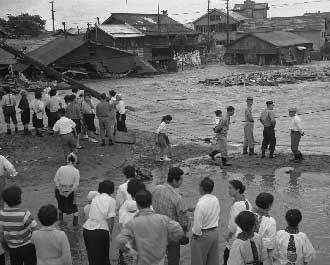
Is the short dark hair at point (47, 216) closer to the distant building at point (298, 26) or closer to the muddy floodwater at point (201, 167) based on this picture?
the muddy floodwater at point (201, 167)

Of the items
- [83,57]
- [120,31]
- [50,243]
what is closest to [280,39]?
[120,31]

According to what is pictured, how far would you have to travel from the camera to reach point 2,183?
8555 mm

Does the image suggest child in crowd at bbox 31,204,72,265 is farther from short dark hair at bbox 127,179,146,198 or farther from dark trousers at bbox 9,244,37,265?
short dark hair at bbox 127,179,146,198

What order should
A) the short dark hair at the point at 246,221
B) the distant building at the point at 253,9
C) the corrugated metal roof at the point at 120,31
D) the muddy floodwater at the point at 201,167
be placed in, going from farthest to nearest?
the distant building at the point at 253,9 < the corrugated metal roof at the point at 120,31 < the muddy floodwater at the point at 201,167 < the short dark hair at the point at 246,221

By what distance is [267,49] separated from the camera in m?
66.6

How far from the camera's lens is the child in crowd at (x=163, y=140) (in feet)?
45.2

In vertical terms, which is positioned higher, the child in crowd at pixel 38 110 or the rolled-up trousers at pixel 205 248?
the child in crowd at pixel 38 110

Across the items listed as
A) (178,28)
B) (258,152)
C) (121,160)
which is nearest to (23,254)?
(121,160)

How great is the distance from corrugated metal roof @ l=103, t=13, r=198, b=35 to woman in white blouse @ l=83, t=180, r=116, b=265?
187 feet

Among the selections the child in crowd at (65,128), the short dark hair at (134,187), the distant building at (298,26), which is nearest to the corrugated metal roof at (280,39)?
the distant building at (298,26)

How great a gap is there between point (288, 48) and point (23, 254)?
66533 mm

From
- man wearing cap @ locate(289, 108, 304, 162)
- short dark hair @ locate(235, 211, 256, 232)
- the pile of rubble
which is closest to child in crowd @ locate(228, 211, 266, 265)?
short dark hair @ locate(235, 211, 256, 232)

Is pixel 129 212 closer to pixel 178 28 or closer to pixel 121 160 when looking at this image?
pixel 121 160

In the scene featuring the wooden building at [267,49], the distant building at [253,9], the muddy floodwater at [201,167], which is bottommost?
the muddy floodwater at [201,167]
